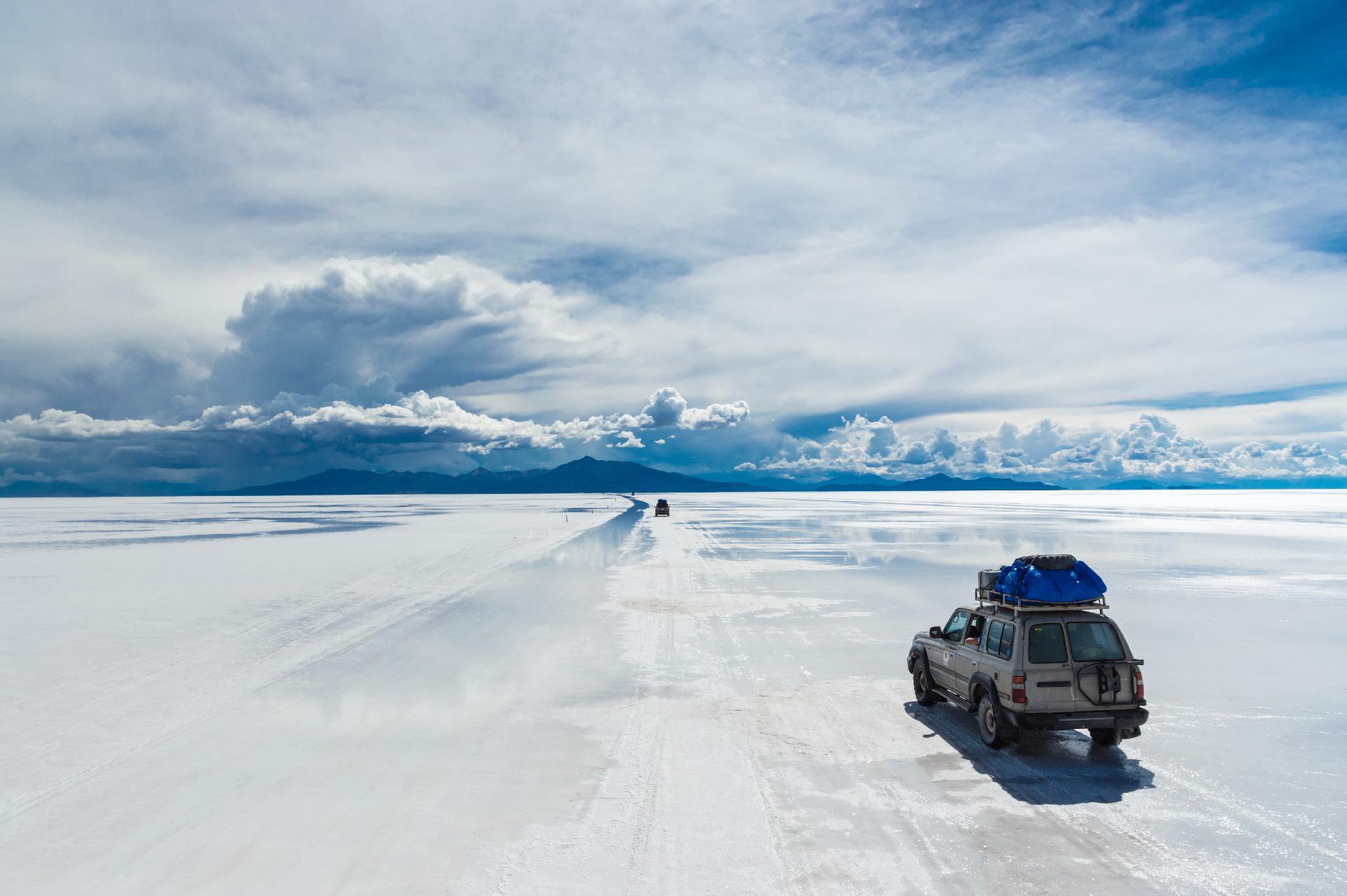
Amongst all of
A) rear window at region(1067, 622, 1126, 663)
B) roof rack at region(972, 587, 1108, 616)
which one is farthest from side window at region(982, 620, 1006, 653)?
rear window at region(1067, 622, 1126, 663)

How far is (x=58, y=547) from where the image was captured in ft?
156

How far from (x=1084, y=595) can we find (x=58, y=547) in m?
54.9

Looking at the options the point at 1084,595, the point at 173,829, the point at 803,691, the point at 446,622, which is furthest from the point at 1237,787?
the point at 446,622

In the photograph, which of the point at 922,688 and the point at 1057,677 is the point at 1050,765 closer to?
the point at 1057,677

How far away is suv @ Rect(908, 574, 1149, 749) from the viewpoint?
32.2 ft

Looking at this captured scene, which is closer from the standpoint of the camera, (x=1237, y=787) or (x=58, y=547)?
(x=1237, y=787)

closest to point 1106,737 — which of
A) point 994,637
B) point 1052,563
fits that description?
point 994,637

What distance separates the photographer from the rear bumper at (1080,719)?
9766mm

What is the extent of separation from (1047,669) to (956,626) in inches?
94.4

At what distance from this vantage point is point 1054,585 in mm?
10430

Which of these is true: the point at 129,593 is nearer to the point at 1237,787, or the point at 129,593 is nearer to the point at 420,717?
the point at 420,717

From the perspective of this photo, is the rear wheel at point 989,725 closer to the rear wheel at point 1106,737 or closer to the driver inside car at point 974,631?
the driver inside car at point 974,631

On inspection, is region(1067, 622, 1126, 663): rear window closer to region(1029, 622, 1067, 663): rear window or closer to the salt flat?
region(1029, 622, 1067, 663): rear window

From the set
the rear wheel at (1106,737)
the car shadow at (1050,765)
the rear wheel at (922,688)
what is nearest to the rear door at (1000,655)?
the car shadow at (1050,765)
